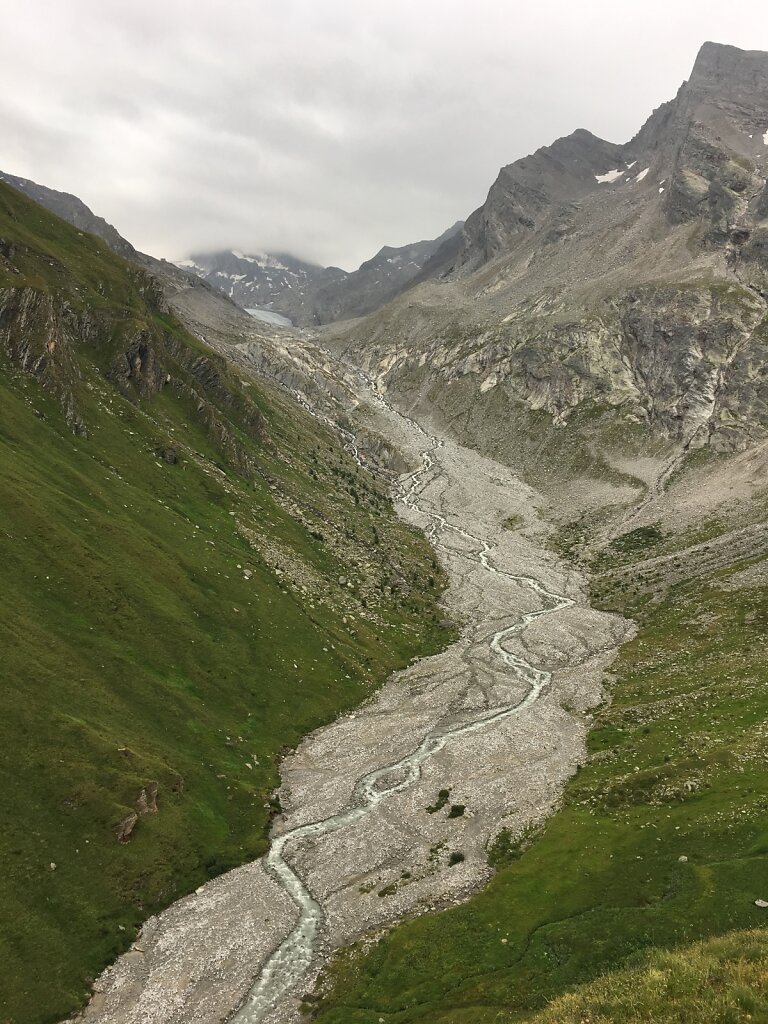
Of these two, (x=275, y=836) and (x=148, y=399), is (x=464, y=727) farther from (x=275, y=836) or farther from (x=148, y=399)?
(x=148, y=399)

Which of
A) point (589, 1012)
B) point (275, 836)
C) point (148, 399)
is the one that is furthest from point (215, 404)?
point (589, 1012)

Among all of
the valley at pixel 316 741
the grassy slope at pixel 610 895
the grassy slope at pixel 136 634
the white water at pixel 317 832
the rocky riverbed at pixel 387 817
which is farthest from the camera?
the grassy slope at pixel 136 634

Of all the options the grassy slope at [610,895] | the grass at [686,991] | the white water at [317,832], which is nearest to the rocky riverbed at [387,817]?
the white water at [317,832]

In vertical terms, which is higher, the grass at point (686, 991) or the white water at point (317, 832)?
the grass at point (686, 991)

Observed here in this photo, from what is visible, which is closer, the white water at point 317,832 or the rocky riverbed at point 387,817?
the white water at point 317,832

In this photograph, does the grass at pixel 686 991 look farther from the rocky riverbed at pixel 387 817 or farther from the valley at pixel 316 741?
the rocky riverbed at pixel 387 817

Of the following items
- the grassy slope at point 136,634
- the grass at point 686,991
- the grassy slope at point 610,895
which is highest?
the grassy slope at point 136,634

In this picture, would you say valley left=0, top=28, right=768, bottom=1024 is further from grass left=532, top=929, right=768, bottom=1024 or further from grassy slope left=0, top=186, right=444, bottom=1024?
grassy slope left=0, top=186, right=444, bottom=1024
